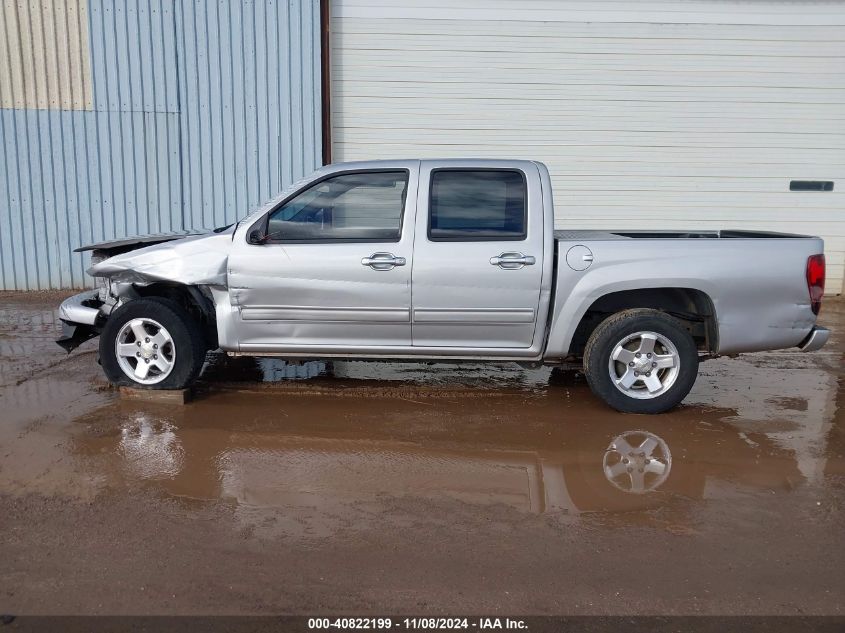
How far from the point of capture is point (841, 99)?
1032 cm

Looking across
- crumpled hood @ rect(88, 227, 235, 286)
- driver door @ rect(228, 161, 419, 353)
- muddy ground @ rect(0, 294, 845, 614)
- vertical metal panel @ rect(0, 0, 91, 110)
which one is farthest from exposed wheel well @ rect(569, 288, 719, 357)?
vertical metal panel @ rect(0, 0, 91, 110)

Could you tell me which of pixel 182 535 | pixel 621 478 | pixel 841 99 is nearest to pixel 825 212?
pixel 841 99

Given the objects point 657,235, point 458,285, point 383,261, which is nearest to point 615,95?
point 657,235

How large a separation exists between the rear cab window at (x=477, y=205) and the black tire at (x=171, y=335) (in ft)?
6.29

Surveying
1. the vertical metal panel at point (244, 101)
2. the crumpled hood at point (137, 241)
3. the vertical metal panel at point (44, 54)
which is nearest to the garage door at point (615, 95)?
the vertical metal panel at point (244, 101)

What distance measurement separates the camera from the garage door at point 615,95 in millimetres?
10008

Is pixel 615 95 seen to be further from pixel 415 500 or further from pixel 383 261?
pixel 415 500

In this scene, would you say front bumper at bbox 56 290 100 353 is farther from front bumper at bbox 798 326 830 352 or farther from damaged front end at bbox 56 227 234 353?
front bumper at bbox 798 326 830 352

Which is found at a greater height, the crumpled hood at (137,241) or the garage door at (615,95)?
the garage door at (615,95)

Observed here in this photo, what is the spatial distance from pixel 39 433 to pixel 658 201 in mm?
8784

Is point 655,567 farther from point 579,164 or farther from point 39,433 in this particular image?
point 579,164

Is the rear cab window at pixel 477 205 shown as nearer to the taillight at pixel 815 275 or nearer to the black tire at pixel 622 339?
the black tire at pixel 622 339

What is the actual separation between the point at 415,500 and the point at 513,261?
6.26ft

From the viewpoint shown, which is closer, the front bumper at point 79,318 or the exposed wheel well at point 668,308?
the exposed wheel well at point 668,308
